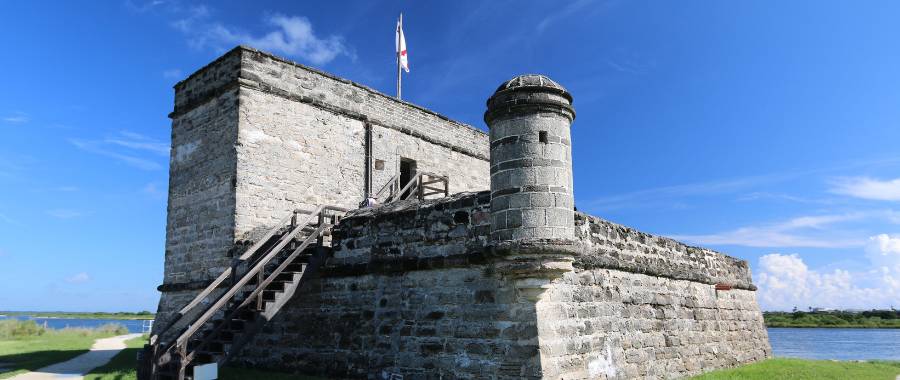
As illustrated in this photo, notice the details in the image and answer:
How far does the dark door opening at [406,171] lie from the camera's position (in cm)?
1734

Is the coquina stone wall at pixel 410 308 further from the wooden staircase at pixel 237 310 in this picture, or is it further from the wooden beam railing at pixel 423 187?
the wooden beam railing at pixel 423 187

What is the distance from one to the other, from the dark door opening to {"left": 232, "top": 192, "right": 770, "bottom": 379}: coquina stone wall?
215 inches

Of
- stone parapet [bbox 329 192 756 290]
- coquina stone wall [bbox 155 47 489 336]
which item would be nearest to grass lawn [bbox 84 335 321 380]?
coquina stone wall [bbox 155 47 489 336]

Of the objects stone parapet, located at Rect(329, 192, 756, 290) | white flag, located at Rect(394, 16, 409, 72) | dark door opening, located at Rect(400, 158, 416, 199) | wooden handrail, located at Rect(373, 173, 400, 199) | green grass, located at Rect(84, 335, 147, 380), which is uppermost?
white flag, located at Rect(394, 16, 409, 72)

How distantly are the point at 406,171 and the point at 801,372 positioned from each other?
35.3ft

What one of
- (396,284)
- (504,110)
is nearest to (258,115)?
(396,284)

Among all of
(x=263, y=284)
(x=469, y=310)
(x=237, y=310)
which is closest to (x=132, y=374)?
(x=237, y=310)

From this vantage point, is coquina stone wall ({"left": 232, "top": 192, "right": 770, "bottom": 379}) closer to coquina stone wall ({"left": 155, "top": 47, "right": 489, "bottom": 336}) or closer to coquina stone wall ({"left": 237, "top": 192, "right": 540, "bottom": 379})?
coquina stone wall ({"left": 237, "top": 192, "right": 540, "bottom": 379})

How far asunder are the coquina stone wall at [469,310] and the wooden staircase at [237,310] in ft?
1.74

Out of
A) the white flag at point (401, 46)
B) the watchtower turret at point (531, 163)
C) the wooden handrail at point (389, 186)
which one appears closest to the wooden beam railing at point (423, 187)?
the wooden handrail at point (389, 186)

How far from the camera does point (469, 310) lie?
9.24 metres

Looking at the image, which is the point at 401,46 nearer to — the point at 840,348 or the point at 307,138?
the point at 307,138

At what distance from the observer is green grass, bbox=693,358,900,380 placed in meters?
12.7

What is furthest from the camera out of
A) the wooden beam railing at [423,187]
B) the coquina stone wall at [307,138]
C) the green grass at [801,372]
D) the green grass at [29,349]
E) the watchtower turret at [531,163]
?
the wooden beam railing at [423,187]
